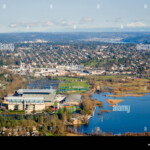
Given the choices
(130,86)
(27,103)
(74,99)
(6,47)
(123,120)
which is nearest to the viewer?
(123,120)

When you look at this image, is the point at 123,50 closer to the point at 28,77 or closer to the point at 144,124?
the point at 28,77

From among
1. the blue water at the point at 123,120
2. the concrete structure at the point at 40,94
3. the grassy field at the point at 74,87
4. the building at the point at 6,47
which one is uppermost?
the building at the point at 6,47

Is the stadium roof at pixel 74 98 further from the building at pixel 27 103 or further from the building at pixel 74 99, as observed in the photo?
the building at pixel 27 103

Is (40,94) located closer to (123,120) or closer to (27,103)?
(27,103)

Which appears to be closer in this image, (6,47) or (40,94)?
(40,94)

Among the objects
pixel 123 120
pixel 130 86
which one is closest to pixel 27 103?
pixel 123 120

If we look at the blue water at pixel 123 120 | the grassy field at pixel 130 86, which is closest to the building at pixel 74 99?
the blue water at pixel 123 120

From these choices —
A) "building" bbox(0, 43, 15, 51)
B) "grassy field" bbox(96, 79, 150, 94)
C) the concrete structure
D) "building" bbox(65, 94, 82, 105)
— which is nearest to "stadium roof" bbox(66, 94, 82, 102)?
"building" bbox(65, 94, 82, 105)

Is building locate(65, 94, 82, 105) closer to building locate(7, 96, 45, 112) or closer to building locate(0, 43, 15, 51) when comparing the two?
building locate(7, 96, 45, 112)
